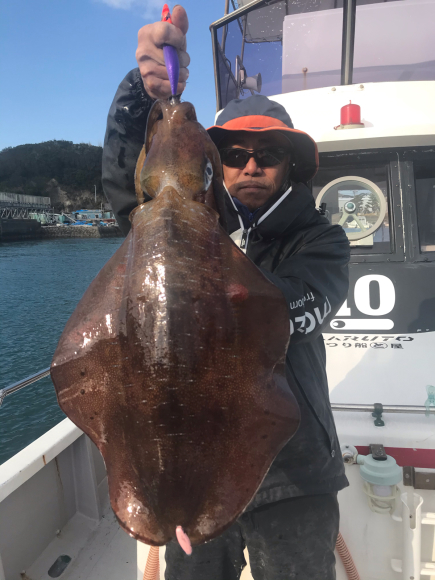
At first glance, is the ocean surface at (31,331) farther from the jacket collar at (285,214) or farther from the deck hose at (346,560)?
the jacket collar at (285,214)

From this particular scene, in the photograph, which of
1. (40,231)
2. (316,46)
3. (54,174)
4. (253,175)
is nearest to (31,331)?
(316,46)

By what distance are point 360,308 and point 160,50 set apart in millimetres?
3695

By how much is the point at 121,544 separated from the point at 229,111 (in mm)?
3933

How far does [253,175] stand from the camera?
7.03 ft

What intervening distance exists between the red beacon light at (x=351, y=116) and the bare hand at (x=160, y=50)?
3.12 m

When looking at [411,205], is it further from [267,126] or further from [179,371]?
[179,371]

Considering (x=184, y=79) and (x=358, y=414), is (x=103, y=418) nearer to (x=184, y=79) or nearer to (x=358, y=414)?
(x=184, y=79)

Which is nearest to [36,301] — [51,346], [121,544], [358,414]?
[51,346]

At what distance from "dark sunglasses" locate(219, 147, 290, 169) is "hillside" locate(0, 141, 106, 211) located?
132950mm

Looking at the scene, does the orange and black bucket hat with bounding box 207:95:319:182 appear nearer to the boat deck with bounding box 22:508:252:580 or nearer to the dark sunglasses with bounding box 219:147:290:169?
the dark sunglasses with bounding box 219:147:290:169

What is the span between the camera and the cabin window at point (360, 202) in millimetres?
4711

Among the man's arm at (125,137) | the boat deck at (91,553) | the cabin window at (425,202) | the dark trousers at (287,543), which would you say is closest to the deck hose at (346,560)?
the dark trousers at (287,543)

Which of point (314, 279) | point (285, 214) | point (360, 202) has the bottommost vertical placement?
point (314, 279)

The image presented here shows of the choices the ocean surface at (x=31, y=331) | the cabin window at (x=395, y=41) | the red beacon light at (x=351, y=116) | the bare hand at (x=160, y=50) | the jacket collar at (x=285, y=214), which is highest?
the cabin window at (x=395, y=41)
